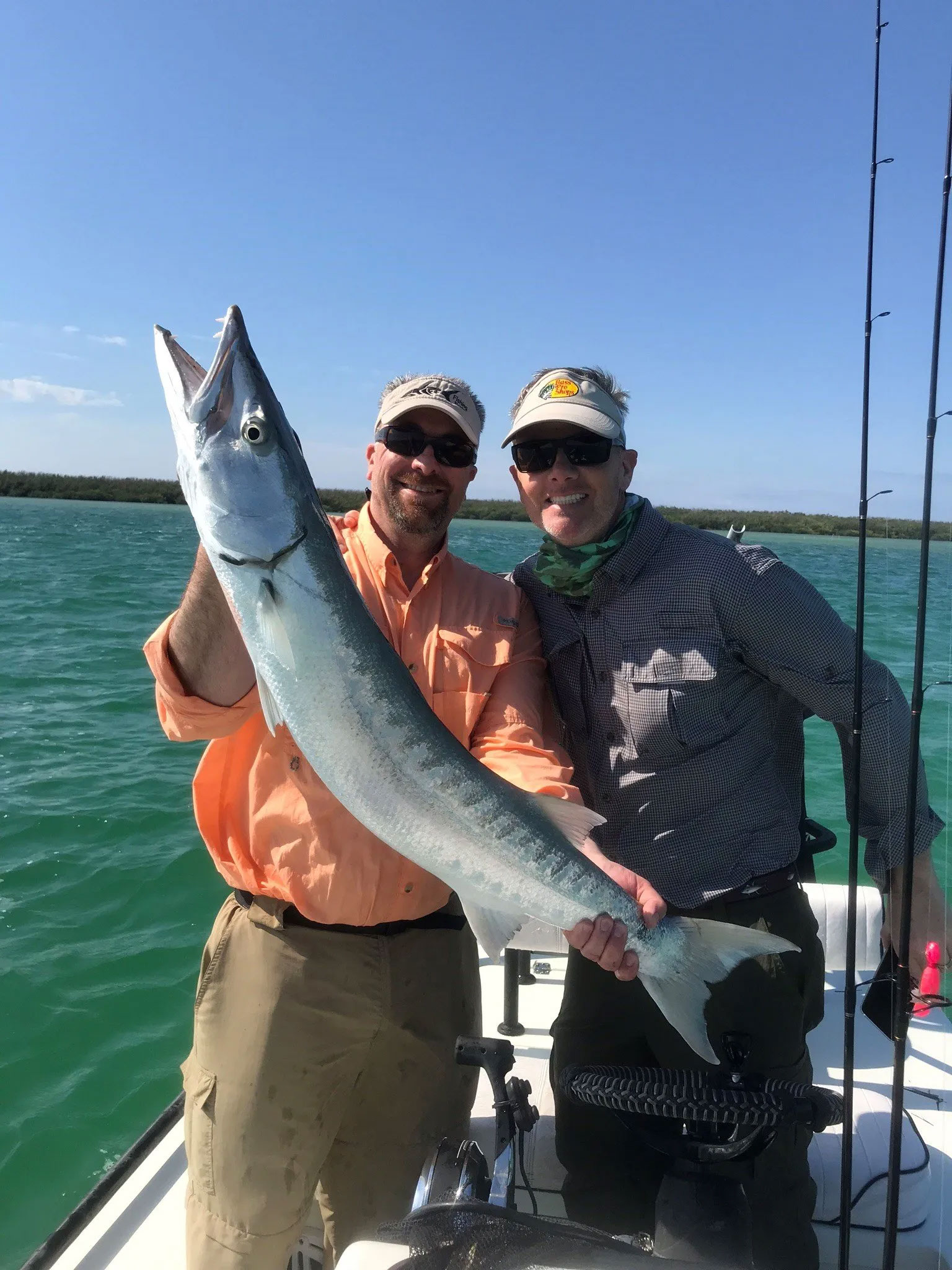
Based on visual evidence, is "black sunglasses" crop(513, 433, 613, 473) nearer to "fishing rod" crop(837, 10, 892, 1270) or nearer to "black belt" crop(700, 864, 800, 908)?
"fishing rod" crop(837, 10, 892, 1270)

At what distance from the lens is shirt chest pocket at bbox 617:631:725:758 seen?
3135 millimetres

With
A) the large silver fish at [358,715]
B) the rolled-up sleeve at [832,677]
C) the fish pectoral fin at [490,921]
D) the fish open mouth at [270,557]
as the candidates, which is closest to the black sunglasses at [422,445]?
the large silver fish at [358,715]

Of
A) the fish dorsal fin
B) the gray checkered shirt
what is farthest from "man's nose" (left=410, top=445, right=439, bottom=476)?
the fish dorsal fin

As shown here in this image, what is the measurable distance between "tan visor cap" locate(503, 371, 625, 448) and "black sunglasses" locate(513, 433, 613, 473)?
5 centimetres

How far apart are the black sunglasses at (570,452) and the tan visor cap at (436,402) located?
0.79 feet

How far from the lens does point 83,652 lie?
17266mm

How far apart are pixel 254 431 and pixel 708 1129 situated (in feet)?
7.94

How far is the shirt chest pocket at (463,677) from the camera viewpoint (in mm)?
3209

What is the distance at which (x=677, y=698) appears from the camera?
10.3 ft

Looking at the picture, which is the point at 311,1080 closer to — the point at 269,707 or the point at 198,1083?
the point at 198,1083

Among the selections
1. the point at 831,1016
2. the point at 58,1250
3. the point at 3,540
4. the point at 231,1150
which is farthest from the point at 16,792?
the point at 3,540

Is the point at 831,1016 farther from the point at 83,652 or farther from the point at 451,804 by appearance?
the point at 83,652

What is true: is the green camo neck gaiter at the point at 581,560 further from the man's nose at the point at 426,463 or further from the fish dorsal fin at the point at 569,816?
the fish dorsal fin at the point at 569,816

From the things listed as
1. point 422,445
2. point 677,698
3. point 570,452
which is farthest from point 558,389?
point 677,698
